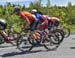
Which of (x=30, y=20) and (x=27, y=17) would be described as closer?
(x=27, y=17)

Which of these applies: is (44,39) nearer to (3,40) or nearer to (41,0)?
(3,40)

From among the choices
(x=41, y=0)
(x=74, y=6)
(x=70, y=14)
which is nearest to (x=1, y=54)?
(x=41, y=0)

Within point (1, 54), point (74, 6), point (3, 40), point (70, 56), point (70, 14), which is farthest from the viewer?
point (74, 6)

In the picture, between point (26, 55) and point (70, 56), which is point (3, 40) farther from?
point (70, 56)

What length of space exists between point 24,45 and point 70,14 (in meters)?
32.8

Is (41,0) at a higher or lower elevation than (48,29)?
lower

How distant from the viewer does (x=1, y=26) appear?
16125 millimetres

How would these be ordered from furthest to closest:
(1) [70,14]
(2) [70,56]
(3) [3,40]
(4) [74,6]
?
(4) [74,6], (1) [70,14], (3) [3,40], (2) [70,56]

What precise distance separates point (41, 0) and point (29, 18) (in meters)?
26.5

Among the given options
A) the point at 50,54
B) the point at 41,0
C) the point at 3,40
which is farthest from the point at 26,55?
the point at 41,0

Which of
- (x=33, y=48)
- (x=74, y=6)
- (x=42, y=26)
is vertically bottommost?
(x=74, y=6)

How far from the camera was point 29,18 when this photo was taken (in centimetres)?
1567

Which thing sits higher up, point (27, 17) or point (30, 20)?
point (27, 17)

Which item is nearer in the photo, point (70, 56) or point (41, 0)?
point (70, 56)
